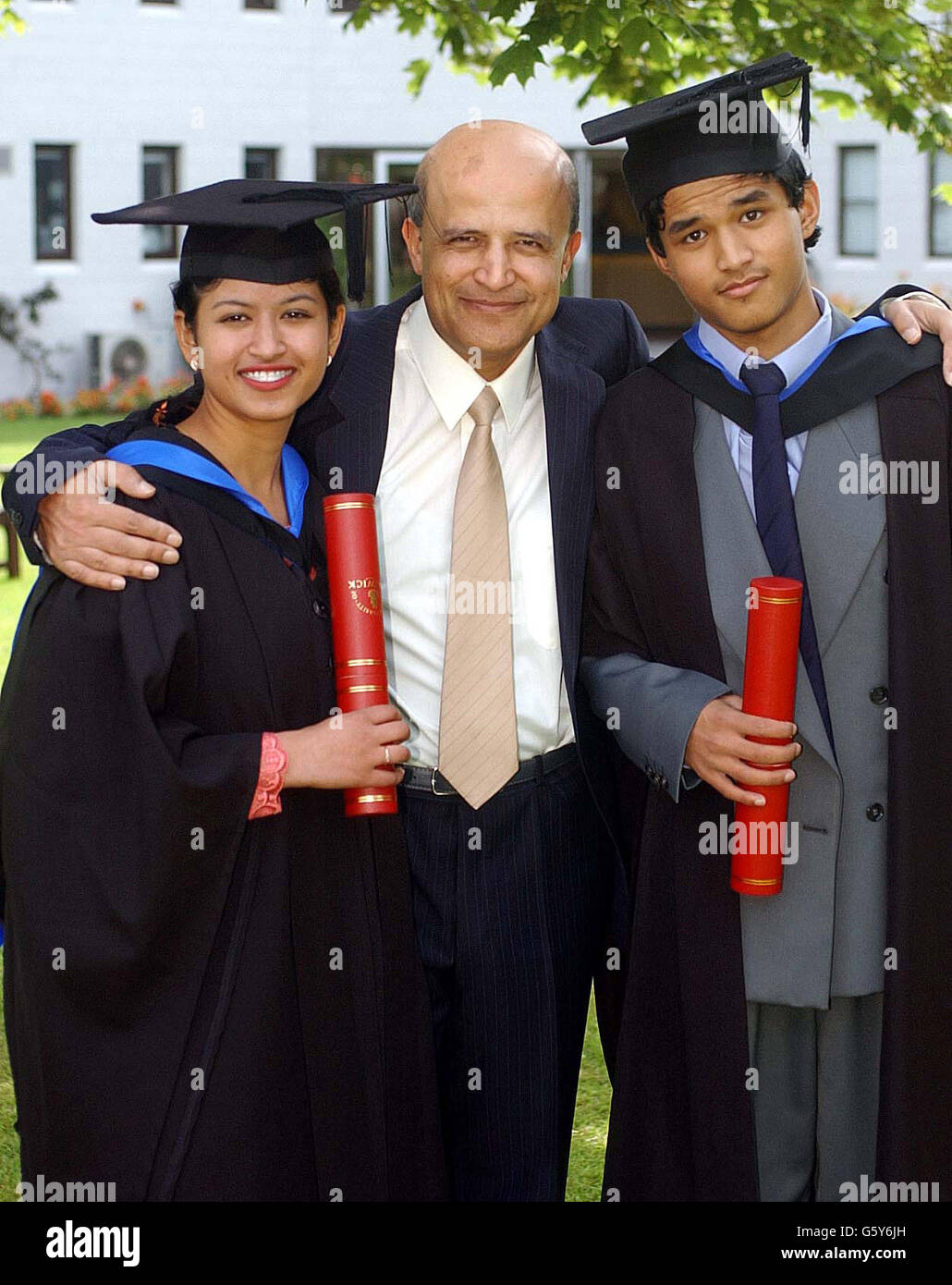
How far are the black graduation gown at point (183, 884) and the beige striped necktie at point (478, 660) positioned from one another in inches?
9.0

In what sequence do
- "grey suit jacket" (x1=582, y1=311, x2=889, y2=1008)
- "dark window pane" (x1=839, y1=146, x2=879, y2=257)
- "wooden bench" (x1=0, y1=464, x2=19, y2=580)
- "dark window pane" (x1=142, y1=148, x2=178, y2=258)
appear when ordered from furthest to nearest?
"dark window pane" (x1=839, y1=146, x2=879, y2=257)
"dark window pane" (x1=142, y1=148, x2=178, y2=258)
"wooden bench" (x1=0, y1=464, x2=19, y2=580)
"grey suit jacket" (x1=582, y1=311, x2=889, y2=1008)

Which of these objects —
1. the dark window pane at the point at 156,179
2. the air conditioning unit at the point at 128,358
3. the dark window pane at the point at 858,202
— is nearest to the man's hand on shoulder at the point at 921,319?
the air conditioning unit at the point at 128,358

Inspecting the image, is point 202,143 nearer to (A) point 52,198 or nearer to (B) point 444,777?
(A) point 52,198

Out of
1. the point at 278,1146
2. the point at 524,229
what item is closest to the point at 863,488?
the point at 524,229

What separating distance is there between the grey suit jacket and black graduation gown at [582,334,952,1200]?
37 mm

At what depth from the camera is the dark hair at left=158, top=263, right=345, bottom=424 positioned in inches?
111

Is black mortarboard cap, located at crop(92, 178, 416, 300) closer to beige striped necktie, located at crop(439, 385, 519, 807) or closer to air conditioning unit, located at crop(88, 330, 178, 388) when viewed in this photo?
beige striped necktie, located at crop(439, 385, 519, 807)

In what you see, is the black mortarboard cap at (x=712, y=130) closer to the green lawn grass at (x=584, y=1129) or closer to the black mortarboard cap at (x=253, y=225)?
the black mortarboard cap at (x=253, y=225)

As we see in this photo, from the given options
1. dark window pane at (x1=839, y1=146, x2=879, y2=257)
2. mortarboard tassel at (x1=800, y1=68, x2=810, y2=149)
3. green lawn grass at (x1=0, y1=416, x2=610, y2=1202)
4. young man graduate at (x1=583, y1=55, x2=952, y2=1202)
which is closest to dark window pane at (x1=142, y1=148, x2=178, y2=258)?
dark window pane at (x1=839, y1=146, x2=879, y2=257)

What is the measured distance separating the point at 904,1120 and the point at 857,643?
2.93 ft

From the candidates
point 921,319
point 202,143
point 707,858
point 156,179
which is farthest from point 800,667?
point 156,179

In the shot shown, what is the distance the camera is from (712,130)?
290 centimetres

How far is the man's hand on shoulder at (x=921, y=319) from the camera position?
287 centimetres
